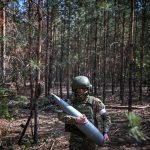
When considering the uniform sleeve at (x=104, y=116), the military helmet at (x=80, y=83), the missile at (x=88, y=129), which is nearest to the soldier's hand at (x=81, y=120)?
the missile at (x=88, y=129)

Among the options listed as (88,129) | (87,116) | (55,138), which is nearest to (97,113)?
(87,116)

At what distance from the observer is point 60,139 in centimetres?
1166

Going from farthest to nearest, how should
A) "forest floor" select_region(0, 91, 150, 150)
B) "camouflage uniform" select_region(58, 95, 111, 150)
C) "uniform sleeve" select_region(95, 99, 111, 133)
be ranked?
"forest floor" select_region(0, 91, 150, 150) → "camouflage uniform" select_region(58, 95, 111, 150) → "uniform sleeve" select_region(95, 99, 111, 133)

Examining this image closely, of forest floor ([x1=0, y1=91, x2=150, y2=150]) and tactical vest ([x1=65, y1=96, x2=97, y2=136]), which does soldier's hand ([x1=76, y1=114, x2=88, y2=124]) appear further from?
forest floor ([x1=0, y1=91, x2=150, y2=150])

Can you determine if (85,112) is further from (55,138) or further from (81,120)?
(55,138)

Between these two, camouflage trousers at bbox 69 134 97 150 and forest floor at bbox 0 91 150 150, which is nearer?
camouflage trousers at bbox 69 134 97 150

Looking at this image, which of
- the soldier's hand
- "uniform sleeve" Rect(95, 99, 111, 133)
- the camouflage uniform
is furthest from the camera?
the camouflage uniform

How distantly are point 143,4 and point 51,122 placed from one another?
1086 centimetres

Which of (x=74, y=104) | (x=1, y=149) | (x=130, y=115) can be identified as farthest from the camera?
(x=1, y=149)

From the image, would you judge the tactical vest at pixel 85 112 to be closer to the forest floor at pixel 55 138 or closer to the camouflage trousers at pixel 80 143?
the camouflage trousers at pixel 80 143

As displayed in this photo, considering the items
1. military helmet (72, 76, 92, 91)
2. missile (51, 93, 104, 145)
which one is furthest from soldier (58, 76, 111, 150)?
missile (51, 93, 104, 145)

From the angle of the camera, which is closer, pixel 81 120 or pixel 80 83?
pixel 81 120

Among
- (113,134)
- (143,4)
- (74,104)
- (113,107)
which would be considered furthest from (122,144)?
(143,4)

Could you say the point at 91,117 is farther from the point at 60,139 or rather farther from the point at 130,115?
the point at 60,139
